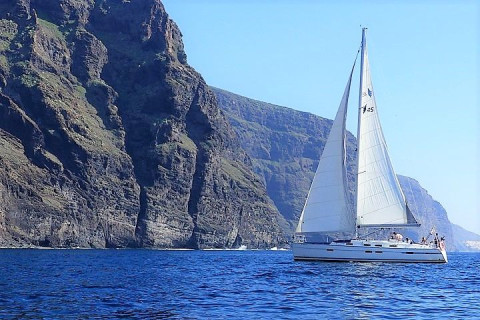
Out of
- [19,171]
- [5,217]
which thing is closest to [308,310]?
[5,217]

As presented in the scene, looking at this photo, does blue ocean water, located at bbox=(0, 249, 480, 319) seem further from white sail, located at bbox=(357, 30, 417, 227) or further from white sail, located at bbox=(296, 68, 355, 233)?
white sail, located at bbox=(357, 30, 417, 227)

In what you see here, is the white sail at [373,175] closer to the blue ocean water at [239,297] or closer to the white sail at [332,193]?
the white sail at [332,193]

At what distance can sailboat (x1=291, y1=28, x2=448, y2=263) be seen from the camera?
7138 centimetres

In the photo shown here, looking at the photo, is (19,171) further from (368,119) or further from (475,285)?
(475,285)

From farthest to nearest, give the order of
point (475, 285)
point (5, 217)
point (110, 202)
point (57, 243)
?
1. point (110, 202)
2. point (57, 243)
3. point (5, 217)
4. point (475, 285)

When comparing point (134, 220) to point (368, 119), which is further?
point (134, 220)

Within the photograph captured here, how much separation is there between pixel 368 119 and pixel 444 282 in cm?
2557

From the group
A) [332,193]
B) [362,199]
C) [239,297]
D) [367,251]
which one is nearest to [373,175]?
[362,199]

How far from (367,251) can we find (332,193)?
24.0 feet

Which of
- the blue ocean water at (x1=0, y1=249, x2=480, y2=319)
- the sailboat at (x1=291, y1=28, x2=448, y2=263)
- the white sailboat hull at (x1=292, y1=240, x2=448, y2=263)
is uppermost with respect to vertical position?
the sailboat at (x1=291, y1=28, x2=448, y2=263)

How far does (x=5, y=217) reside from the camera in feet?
526

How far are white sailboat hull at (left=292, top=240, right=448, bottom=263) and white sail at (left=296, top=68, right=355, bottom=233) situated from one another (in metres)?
1.97

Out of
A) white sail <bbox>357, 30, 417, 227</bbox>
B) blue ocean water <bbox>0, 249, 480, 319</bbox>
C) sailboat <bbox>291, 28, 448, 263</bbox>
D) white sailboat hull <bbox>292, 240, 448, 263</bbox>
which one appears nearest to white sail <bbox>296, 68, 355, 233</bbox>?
sailboat <bbox>291, 28, 448, 263</bbox>

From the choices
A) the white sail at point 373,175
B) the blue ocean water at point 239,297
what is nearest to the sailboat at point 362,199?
the white sail at point 373,175
